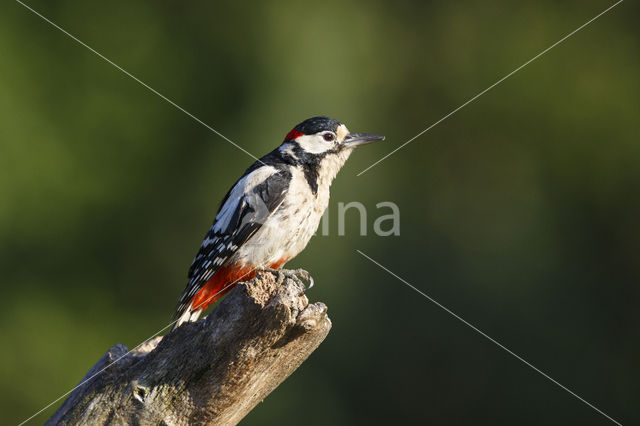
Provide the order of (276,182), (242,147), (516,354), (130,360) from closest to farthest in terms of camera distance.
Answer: (130,360) → (276,182) → (516,354) → (242,147)

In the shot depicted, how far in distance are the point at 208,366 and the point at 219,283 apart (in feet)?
4.22

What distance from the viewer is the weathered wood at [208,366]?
254 cm

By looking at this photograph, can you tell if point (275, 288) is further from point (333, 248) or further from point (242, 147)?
point (242, 147)

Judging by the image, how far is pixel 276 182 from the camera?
3783mm

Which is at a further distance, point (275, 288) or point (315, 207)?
point (315, 207)

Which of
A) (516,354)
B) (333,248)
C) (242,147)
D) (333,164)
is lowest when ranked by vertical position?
(516,354)

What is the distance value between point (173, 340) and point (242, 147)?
15.5 feet

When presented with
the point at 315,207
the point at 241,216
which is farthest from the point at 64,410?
the point at 315,207

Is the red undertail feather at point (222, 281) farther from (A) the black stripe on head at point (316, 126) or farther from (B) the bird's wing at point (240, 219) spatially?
(A) the black stripe on head at point (316, 126)

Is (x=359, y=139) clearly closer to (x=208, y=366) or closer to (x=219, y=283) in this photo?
(x=219, y=283)

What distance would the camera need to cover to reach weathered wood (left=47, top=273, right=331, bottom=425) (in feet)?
8.35

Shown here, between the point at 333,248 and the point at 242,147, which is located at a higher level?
the point at 242,147

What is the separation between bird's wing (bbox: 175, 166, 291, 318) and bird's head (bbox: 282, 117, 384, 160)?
1.08 ft

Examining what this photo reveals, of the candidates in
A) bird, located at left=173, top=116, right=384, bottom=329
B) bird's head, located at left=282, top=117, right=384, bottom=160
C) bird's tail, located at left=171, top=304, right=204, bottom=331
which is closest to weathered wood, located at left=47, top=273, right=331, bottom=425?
bird, located at left=173, top=116, right=384, bottom=329
